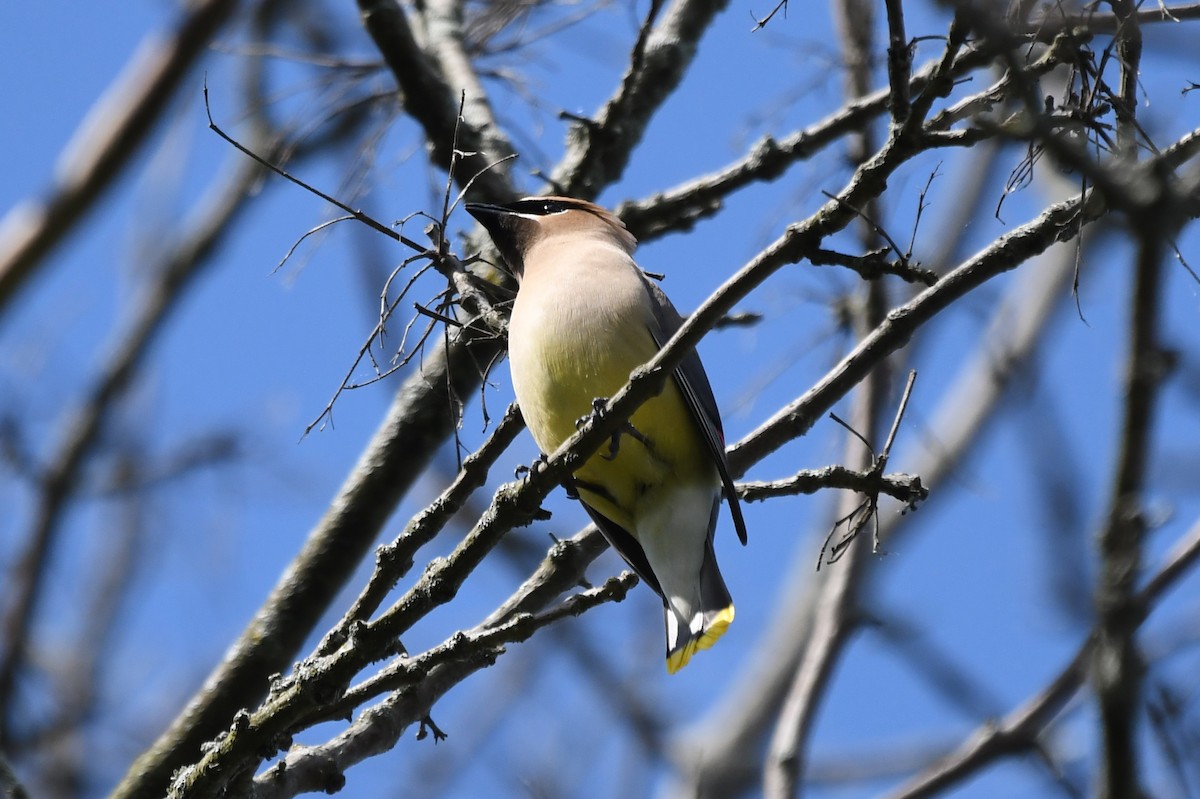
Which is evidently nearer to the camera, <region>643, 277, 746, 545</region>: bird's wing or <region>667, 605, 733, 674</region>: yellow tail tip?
<region>643, 277, 746, 545</region>: bird's wing

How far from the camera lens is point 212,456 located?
885cm

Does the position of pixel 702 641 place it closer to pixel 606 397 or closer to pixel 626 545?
pixel 626 545

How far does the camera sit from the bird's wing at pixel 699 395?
444cm

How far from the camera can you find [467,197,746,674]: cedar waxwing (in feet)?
15.3

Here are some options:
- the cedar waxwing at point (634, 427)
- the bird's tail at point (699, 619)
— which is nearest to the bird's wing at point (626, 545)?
the cedar waxwing at point (634, 427)

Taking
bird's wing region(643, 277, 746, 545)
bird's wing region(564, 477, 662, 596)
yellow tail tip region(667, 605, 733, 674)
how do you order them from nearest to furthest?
1. bird's wing region(643, 277, 746, 545)
2. yellow tail tip region(667, 605, 733, 674)
3. bird's wing region(564, 477, 662, 596)

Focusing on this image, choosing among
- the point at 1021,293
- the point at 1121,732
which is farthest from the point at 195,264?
the point at 1121,732

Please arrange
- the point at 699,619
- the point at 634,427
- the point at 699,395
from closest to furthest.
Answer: the point at 634,427 < the point at 699,619 < the point at 699,395

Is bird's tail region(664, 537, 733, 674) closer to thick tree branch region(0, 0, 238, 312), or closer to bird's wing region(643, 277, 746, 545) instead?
bird's wing region(643, 277, 746, 545)

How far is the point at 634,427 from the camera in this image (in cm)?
457

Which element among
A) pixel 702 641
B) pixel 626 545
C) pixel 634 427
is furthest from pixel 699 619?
pixel 634 427

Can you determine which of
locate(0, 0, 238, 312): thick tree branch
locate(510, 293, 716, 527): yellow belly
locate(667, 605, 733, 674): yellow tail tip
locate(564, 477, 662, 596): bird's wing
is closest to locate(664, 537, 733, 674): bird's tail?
locate(667, 605, 733, 674): yellow tail tip

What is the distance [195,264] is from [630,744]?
398 centimetres

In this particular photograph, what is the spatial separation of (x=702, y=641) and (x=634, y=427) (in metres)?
0.71
